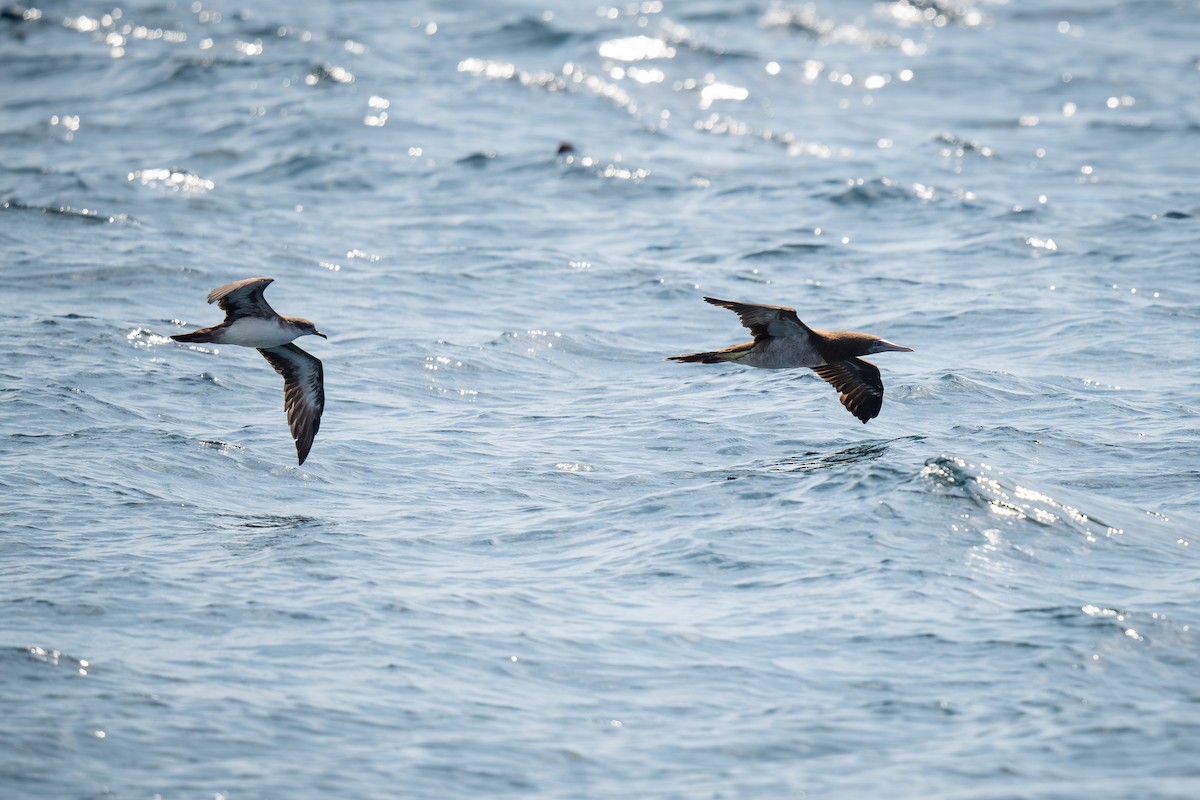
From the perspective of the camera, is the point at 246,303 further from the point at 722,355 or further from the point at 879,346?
the point at 879,346

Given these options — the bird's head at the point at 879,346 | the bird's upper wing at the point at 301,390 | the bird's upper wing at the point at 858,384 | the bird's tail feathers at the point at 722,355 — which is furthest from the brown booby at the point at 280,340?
the bird's head at the point at 879,346

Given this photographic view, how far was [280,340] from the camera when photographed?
42.7ft

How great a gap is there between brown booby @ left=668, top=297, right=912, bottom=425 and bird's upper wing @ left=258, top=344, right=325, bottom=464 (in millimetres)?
3159

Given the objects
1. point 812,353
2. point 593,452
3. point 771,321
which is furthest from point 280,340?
point 812,353

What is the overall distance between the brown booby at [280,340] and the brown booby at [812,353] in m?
3.20

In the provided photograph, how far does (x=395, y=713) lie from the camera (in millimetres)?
9055

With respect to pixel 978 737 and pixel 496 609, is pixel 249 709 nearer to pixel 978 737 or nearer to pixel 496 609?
pixel 496 609

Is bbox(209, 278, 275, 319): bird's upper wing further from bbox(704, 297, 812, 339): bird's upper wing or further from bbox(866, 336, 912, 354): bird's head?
bbox(866, 336, 912, 354): bird's head

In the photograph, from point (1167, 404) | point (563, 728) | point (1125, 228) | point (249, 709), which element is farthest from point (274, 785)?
point (1125, 228)

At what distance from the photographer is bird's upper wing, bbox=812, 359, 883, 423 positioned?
45.8 feet

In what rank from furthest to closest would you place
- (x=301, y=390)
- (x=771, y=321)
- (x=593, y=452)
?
1. (x=593, y=452)
2. (x=301, y=390)
3. (x=771, y=321)

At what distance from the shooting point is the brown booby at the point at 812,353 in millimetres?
12883

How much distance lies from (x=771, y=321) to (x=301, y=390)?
4.18 m

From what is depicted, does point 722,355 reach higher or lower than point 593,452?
higher
